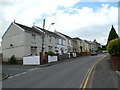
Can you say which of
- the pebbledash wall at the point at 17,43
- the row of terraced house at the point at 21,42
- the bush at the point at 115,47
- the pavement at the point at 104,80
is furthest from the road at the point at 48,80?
the pebbledash wall at the point at 17,43

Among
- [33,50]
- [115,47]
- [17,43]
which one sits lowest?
[115,47]

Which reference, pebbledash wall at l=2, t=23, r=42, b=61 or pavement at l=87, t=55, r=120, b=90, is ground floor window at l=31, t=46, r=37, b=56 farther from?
pavement at l=87, t=55, r=120, b=90

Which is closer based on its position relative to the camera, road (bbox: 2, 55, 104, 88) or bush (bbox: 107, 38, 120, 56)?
road (bbox: 2, 55, 104, 88)

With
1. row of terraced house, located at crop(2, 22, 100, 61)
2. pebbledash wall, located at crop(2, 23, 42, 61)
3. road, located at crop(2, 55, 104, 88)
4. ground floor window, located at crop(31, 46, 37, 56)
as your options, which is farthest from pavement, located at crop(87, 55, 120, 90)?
ground floor window, located at crop(31, 46, 37, 56)

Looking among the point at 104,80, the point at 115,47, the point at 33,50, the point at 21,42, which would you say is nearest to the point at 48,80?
the point at 104,80

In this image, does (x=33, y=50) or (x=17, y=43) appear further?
(x=33, y=50)

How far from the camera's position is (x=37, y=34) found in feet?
132

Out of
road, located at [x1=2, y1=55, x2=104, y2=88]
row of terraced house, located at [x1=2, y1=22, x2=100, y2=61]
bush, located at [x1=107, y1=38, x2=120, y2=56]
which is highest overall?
row of terraced house, located at [x1=2, y1=22, x2=100, y2=61]

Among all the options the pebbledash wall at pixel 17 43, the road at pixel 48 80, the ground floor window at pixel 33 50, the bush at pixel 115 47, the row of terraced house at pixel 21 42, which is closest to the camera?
the road at pixel 48 80

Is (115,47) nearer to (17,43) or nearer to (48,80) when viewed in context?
(48,80)

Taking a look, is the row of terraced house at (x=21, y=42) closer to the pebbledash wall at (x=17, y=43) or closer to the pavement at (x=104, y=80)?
the pebbledash wall at (x=17, y=43)

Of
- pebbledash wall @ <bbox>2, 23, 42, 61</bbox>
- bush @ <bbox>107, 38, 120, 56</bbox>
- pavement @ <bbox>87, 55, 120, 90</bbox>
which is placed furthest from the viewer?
pebbledash wall @ <bbox>2, 23, 42, 61</bbox>

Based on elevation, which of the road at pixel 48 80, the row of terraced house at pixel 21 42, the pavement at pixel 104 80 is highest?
the row of terraced house at pixel 21 42

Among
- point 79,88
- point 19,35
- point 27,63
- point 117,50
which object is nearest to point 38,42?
point 19,35
